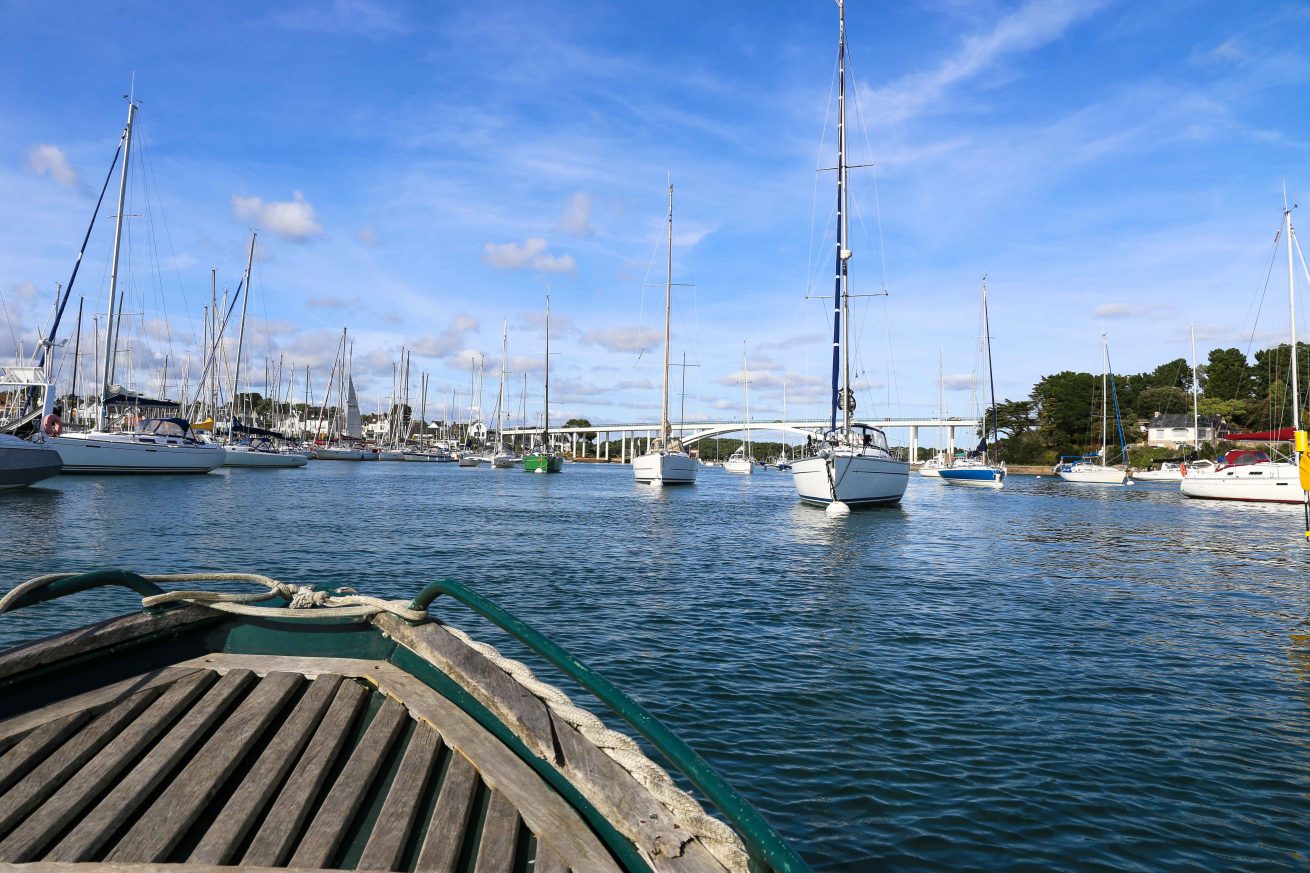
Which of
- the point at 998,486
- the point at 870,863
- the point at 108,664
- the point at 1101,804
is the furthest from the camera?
the point at 998,486

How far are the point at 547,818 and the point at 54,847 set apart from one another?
1518 mm

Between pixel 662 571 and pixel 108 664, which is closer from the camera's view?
pixel 108 664

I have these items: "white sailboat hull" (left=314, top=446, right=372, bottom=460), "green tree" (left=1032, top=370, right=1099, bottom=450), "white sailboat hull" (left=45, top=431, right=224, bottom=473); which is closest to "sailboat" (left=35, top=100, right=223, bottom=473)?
"white sailboat hull" (left=45, top=431, right=224, bottom=473)

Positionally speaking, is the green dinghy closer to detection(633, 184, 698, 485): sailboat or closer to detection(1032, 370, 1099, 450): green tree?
detection(633, 184, 698, 485): sailboat

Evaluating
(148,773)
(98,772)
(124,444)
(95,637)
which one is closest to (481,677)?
(148,773)

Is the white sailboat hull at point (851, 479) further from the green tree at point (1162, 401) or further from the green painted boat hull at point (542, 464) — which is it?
the green tree at point (1162, 401)

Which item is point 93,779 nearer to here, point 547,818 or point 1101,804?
point 547,818

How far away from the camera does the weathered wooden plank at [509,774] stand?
8.30 feet

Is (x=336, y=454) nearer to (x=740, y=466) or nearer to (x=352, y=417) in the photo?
(x=352, y=417)

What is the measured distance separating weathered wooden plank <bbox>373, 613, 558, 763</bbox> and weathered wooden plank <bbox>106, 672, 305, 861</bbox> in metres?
0.52

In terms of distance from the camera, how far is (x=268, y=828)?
2.51 metres

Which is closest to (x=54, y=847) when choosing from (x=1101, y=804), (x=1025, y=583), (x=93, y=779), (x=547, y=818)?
(x=93, y=779)

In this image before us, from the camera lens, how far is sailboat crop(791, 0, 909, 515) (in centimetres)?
2980

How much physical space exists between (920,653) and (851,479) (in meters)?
21.4
